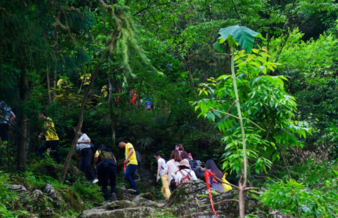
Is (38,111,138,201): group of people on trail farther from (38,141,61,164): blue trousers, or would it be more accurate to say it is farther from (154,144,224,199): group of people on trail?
(154,144,224,199): group of people on trail

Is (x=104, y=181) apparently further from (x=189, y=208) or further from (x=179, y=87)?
(x=179, y=87)

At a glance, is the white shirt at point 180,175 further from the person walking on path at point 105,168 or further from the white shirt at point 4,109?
the white shirt at point 4,109

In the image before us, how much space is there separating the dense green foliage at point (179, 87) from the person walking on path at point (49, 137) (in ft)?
0.82

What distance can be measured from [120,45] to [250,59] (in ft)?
6.04

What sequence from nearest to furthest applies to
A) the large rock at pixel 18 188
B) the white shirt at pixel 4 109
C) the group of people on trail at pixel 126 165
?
the large rock at pixel 18 188, the white shirt at pixel 4 109, the group of people on trail at pixel 126 165

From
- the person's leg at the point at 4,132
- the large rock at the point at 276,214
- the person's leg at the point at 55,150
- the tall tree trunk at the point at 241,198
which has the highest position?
the person's leg at the point at 4,132

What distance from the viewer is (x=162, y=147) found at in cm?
1677

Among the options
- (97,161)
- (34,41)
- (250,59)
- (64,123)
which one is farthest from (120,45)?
(97,161)

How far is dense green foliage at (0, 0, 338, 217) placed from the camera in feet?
16.1

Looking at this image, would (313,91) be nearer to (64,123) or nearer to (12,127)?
(64,123)

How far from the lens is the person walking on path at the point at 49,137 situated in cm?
952

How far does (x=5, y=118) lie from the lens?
865cm

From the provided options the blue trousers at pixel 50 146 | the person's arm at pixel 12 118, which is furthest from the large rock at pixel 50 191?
the blue trousers at pixel 50 146

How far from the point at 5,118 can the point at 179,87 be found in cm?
891
